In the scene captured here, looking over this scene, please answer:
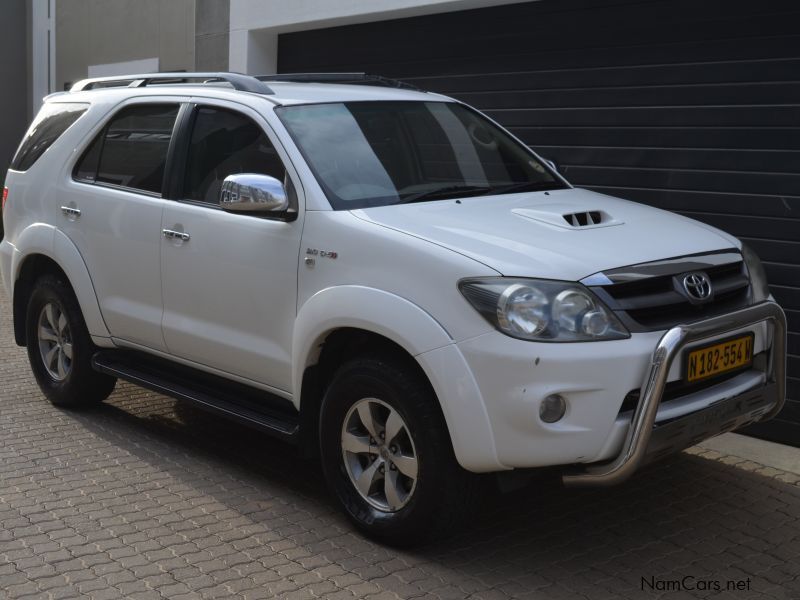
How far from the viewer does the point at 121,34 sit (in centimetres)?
1355

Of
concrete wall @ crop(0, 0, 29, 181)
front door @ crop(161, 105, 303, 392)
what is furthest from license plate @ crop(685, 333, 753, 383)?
concrete wall @ crop(0, 0, 29, 181)

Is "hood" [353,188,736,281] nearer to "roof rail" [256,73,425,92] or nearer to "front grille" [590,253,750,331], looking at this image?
"front grille" [590,253,750,331]

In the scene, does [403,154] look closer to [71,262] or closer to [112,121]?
[112,121]

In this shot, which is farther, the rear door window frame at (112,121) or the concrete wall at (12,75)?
the concrete wall at (12,75)

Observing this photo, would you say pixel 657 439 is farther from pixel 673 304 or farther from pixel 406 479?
pixel 406 479

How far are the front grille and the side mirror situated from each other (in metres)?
1.52

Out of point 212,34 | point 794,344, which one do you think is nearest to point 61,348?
point 794,344

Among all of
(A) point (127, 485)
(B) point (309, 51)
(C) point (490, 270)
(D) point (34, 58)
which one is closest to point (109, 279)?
(A) point (127, 485)

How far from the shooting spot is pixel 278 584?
407 cm

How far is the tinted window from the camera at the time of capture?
16.4 feet

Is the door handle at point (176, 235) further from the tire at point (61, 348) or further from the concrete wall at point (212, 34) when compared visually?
the concrete wall at point (212, 34)

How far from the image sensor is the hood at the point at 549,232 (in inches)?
157

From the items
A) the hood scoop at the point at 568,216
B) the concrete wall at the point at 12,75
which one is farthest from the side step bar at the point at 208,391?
the concrete wall at the point at 12,75

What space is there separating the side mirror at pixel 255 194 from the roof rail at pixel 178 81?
27.7 inches
